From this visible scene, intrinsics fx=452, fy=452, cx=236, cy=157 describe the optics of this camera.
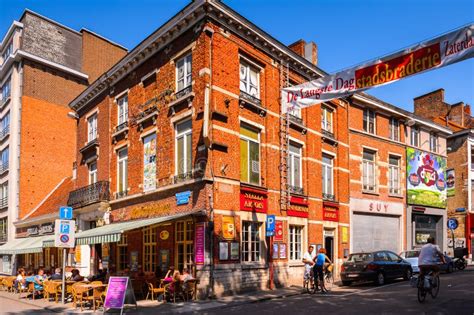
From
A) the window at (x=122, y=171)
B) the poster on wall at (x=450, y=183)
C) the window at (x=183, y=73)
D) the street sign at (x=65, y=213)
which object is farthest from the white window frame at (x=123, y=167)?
the poster on wall at (x=450, y=183)

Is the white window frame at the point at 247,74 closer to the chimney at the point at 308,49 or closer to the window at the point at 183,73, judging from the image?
the window at the point at 183,73

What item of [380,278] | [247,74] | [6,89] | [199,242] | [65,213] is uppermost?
[6,89]

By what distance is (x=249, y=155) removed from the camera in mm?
17625

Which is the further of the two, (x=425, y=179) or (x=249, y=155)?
(x=425, y=179)

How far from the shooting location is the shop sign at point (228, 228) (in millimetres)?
15664

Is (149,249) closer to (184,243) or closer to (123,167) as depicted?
(184,243)

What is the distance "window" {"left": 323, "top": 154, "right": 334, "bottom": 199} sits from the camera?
22.4 metres

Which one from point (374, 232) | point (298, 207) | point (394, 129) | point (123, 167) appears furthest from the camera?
point (394, 129)

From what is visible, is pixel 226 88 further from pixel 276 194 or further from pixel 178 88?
pixel 276 194

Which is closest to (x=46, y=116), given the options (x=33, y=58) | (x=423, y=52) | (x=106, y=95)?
(x=33, y=58)

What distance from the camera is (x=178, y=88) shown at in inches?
701

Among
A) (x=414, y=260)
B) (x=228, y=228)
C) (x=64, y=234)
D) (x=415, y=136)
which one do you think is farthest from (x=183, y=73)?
(x=415, y=136)

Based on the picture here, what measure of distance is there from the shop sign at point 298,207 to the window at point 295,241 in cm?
60

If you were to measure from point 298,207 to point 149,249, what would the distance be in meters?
6.61
